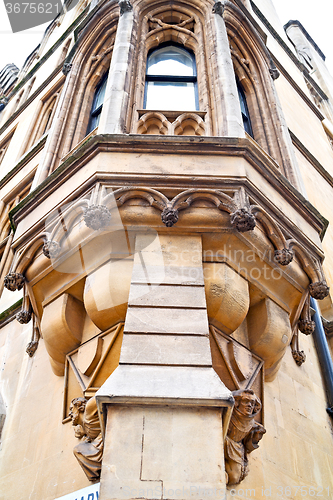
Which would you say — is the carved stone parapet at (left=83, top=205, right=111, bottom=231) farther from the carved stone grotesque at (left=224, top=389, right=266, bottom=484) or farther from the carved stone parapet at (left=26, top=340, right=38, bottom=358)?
the carved stone parapet at (left=26, top=340, right=38, bottom=358)

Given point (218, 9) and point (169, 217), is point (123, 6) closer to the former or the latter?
point (218, 9)

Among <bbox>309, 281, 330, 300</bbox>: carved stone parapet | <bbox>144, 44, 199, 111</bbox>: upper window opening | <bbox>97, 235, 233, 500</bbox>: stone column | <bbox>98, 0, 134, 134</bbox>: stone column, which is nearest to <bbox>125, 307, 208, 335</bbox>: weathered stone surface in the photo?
<bbox>97, 235, 233, 500</bbox>: stone column

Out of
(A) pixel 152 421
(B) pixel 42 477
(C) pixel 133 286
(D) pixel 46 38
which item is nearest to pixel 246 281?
(C) pixel 133 286

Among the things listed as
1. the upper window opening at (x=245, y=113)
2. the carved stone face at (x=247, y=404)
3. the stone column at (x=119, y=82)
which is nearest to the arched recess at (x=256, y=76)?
the upper window opening at (x=245, y=113)

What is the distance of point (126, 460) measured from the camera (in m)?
3.02

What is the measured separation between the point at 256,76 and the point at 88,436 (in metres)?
5.65

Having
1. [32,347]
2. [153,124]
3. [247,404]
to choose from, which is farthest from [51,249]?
[247,404]

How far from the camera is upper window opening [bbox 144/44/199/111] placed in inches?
240

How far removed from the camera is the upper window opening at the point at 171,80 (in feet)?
20.0

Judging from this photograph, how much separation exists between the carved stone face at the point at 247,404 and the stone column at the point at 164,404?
25.7 inches

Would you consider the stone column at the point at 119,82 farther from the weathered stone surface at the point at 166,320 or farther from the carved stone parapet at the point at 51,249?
the weathered stone surface at the point at 166,320

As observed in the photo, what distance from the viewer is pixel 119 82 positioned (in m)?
5.65

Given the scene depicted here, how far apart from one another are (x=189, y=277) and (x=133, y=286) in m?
0.47

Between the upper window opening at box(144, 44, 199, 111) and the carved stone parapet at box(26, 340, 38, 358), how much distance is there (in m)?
3.11
